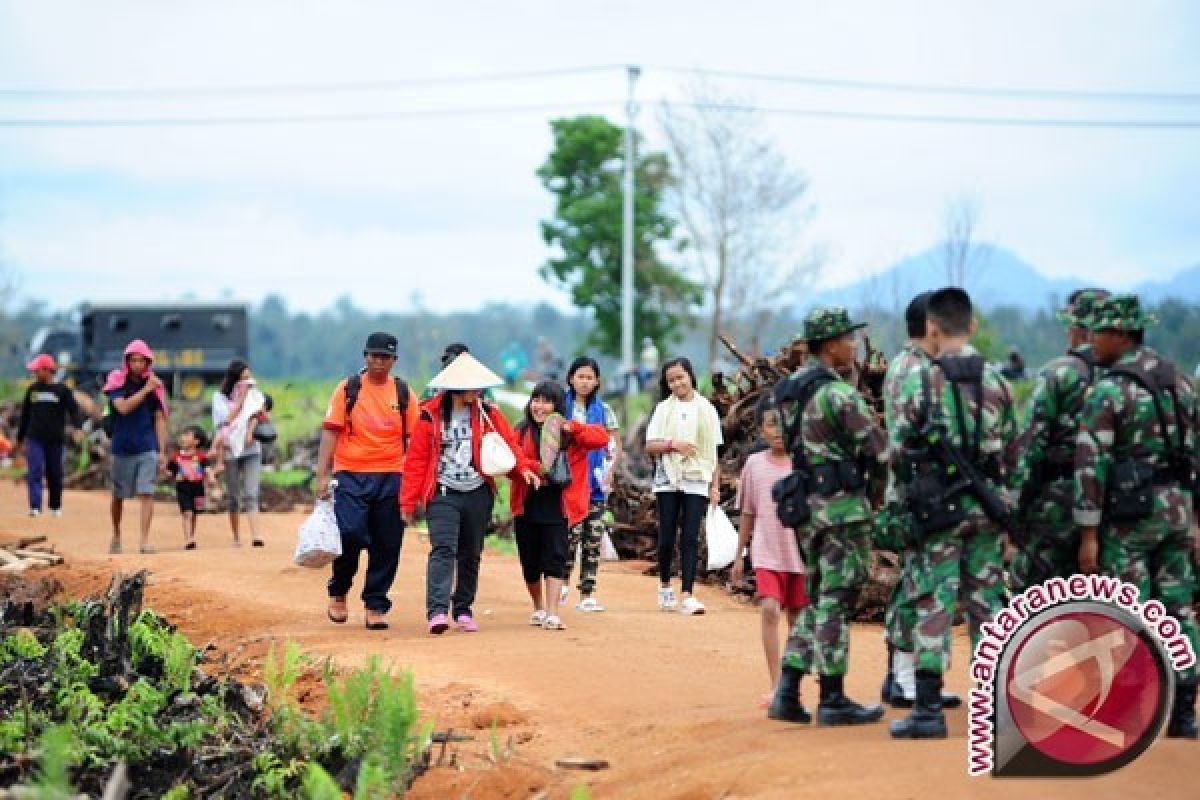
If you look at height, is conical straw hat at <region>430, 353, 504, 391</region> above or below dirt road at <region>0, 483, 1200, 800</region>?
above

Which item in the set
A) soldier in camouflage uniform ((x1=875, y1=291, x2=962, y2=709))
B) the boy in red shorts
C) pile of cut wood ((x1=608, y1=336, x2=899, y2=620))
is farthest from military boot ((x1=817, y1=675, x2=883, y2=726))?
pile of cut wood ((x1=608, y1=336, x2=899, y2=620))

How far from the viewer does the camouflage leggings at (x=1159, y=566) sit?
8.23 meters

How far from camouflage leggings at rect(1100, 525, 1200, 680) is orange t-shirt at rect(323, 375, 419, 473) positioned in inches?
243

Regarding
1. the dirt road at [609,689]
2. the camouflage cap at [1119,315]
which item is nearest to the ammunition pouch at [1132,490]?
the camouflage cap at [1119,315]

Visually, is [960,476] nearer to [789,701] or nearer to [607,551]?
[789,701]

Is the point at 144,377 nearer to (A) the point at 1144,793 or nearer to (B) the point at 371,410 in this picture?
(B) the point at 371,410

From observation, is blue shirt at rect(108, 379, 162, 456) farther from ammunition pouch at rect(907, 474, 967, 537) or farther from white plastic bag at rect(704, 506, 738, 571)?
ammunition pouch at rect(907, 474, 967, 537)

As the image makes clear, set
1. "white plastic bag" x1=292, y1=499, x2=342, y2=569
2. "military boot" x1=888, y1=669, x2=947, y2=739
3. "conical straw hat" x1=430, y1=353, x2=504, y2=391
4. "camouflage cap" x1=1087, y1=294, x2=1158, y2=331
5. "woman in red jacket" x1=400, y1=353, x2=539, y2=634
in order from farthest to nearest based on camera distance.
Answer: "white plastic bag" x1=292, y1=499, x2=342, y2=569, "woman in red jacket" x1=400, y1=353, x2=539, y2=634, "conical straw hat" x1=430, y1=353, x2=504, y2=391, "camouflage cap" x1=1087, y1=294, x2=1158, y2=331, "military boot" x1=888, y1=669, x2=947, y2=739

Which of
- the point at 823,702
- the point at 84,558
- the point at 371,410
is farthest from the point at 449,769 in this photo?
the point at 84,558

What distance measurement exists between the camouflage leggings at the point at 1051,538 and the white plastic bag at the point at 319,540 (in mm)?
6034

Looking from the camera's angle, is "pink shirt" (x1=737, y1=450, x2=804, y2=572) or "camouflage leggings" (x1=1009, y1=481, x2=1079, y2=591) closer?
"camouflage leggings" (x1=1009, y1=481, x2=1079, y2=591)

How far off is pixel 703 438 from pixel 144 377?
6593 mm

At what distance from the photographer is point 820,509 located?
862cm

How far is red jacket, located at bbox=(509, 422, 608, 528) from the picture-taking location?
13.0 meters
